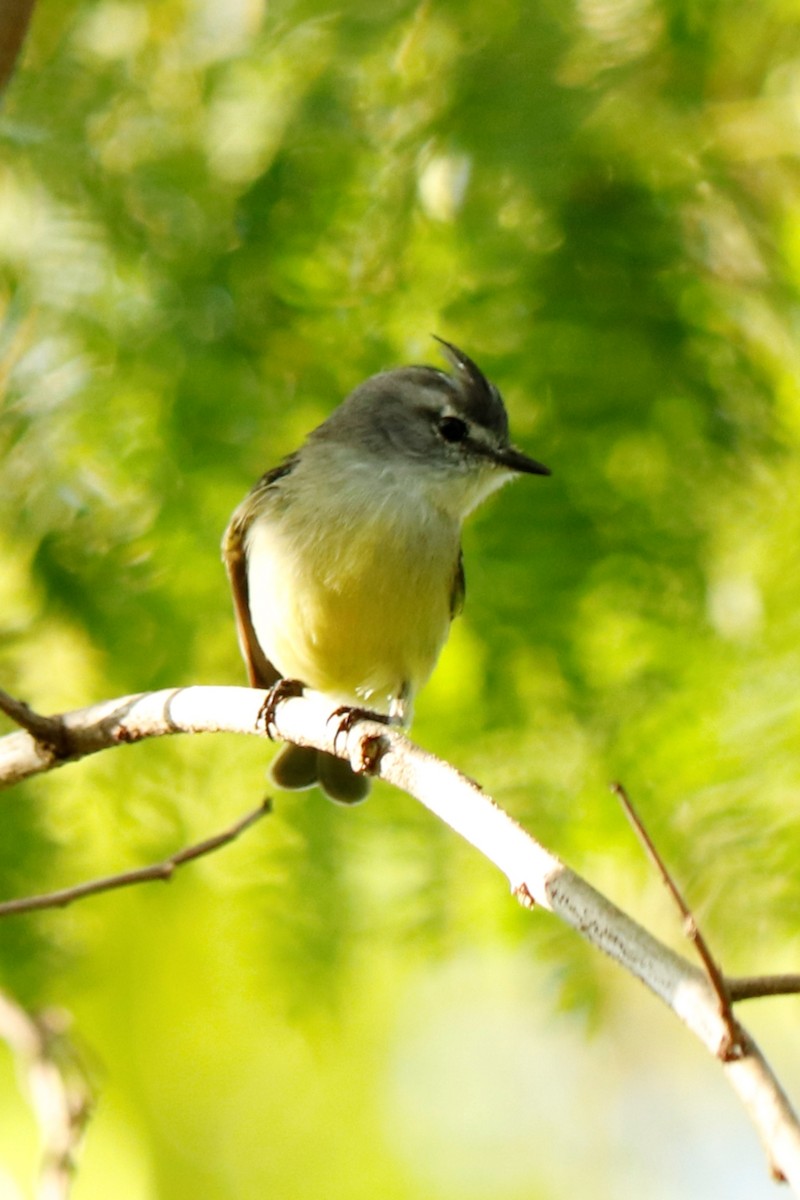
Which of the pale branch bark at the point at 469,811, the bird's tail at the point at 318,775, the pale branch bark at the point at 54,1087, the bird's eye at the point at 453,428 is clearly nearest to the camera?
the pale branch bark at the point at 469,811

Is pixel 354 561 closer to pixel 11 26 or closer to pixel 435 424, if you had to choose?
pixel 435 424

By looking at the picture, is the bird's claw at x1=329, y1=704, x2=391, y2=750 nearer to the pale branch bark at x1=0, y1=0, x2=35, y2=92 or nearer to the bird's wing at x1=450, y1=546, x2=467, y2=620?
the bird's wing at x1=450, y1=546, x2=467, y2=620

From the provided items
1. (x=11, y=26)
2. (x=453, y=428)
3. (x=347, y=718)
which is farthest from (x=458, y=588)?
(x=11, y=26)

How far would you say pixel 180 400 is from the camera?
3.18m

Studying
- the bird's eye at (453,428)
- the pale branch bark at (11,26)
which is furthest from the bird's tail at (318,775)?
the pale branch bark at (11,26)

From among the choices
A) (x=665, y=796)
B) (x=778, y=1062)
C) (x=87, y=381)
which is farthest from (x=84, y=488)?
(x=778, y=1062)

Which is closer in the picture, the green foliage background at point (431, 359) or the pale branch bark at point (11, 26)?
the pale branch bark at point (11, 26)

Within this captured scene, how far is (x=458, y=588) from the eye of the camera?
3537mm

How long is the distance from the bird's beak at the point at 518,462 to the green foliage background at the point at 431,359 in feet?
0.15

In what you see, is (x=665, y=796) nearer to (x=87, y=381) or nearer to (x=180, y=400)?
(x=180, y=400)

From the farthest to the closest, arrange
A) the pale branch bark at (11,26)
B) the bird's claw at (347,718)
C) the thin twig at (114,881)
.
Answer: the bird's claw at (347,718)
the pale branch bark at (11,26)
the thin twig at (114,881)

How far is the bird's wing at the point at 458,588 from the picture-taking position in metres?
3.46

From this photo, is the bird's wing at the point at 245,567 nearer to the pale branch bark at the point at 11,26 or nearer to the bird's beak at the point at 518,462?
the bird's beak at the point at 518,462

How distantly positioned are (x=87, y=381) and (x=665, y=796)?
1.52 metres
